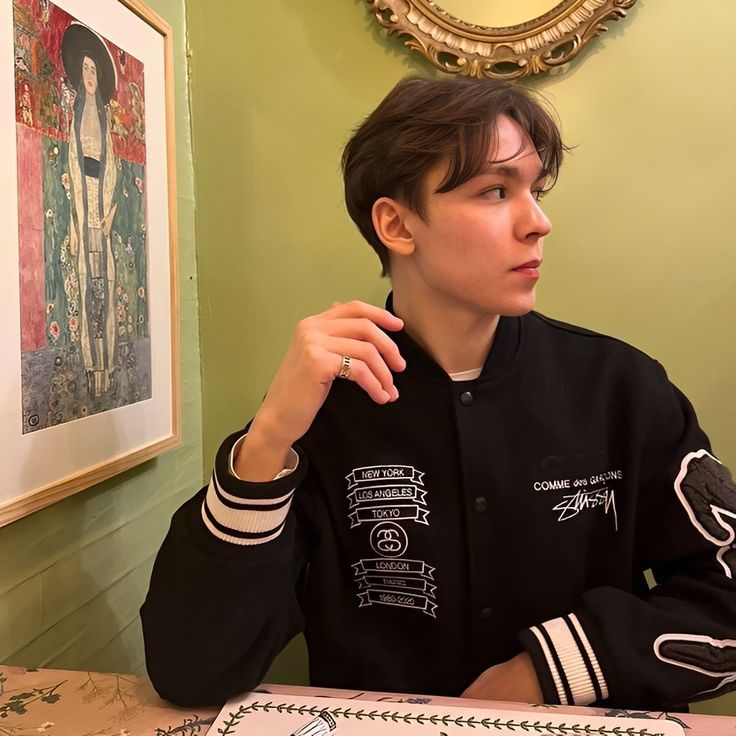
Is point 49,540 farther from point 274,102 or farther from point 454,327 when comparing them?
point 274,102

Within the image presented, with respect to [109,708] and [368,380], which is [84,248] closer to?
[368,380]

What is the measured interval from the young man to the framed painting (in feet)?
0.70

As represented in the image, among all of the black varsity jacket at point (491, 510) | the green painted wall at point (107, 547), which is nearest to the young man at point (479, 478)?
A: the black varsity jacket at point (491, 510)

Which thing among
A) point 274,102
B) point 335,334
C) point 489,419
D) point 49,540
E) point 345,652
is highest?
point 274,102

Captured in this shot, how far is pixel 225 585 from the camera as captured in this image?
0.74 meters

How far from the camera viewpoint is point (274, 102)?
4.09 feet

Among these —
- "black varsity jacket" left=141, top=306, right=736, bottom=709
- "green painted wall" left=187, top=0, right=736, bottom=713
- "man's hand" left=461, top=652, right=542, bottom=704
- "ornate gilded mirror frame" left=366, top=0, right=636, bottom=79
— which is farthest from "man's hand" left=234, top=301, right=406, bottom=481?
"ornate gilded mirror frame" left=366, top=0, right=636, bottom=79

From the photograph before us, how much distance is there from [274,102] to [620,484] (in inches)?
34.3

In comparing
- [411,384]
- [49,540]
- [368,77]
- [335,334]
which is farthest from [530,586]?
[368,77]

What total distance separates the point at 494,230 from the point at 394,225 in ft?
0.47

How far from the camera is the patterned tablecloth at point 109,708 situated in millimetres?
626

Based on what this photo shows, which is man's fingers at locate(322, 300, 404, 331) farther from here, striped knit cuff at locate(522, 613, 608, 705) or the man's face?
striped knit cuff at locate(522, 613, 608, 705)

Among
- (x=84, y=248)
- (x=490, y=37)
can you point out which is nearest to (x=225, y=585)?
(x=84, y=248)

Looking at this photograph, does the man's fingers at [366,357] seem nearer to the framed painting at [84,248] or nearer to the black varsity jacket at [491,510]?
the black varsity jacket at [491,510]
